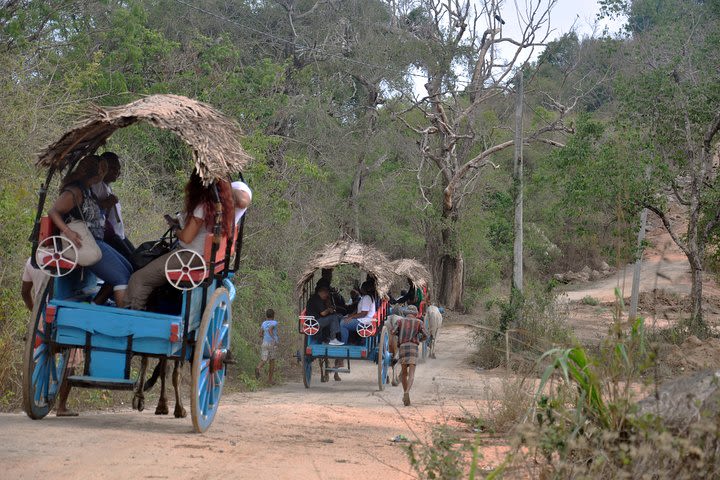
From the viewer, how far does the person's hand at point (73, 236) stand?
8281 mm

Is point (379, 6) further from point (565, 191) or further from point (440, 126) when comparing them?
point (565, 191)

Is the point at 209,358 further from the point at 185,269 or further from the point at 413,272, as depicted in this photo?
the point at 413,272

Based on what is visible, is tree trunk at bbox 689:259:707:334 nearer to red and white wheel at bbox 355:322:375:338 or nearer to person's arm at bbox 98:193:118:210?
red and white wheel at bbox 355:322:375:338

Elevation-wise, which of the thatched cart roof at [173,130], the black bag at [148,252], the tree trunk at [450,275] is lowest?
the black bag at [148,252]

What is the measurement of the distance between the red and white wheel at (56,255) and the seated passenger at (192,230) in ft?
1.94

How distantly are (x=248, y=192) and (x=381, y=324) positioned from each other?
429 inches

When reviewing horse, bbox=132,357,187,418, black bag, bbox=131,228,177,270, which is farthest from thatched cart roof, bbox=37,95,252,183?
horse, bbox=132,357,187,418

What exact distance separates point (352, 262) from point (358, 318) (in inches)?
43.9

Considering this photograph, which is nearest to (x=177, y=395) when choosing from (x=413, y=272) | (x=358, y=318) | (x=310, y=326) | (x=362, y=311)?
(x=310, y=326)

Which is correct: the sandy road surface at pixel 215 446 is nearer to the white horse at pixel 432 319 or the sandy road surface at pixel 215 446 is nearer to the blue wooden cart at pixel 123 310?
the blue wooden cart at pixel 123 310

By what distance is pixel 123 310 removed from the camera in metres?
8.38

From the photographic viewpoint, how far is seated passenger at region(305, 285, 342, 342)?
742 inches

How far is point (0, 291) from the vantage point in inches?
487

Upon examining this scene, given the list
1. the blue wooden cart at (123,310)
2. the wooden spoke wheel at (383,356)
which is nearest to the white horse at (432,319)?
the wooden spoke wheel at (383,356)
